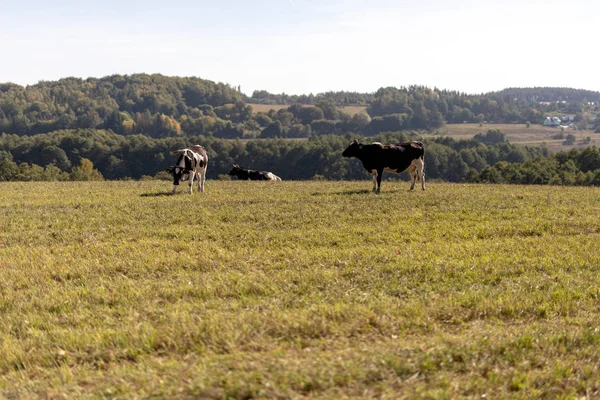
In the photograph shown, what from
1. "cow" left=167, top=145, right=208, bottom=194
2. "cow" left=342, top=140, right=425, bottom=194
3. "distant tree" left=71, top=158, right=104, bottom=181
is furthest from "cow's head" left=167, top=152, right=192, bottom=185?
"distant tree" left=71, top=158, right=104, bottom=181

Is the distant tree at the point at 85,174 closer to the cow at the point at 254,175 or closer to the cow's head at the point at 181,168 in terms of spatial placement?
the cow at the point at 254,175

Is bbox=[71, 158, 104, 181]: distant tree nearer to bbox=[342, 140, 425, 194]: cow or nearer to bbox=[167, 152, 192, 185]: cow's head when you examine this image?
bbox=[167, 152, 192, 185]: cow's head

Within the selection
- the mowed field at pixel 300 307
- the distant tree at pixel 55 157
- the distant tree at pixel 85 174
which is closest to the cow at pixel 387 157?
the mowed field at pixel 300 307

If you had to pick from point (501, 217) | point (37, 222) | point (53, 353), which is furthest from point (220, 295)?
point (501, 217)

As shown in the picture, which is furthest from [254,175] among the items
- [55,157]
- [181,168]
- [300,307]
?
[55,157]

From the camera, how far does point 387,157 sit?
2709cm

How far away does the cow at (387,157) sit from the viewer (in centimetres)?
2697

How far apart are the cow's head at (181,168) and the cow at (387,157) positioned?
7765 millimetres

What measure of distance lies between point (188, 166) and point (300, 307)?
62.6 ft

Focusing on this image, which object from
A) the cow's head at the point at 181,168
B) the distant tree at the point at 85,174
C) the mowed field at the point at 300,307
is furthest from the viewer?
the distant tree at the point at 85,174

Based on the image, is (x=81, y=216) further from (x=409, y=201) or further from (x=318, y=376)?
(x=318, y=376)

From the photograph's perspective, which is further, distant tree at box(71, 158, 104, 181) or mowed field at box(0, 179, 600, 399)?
distant tree at box(71, 158, 104, 181)

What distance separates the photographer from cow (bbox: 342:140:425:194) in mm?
26969

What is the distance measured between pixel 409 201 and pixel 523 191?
8340 millimetres
